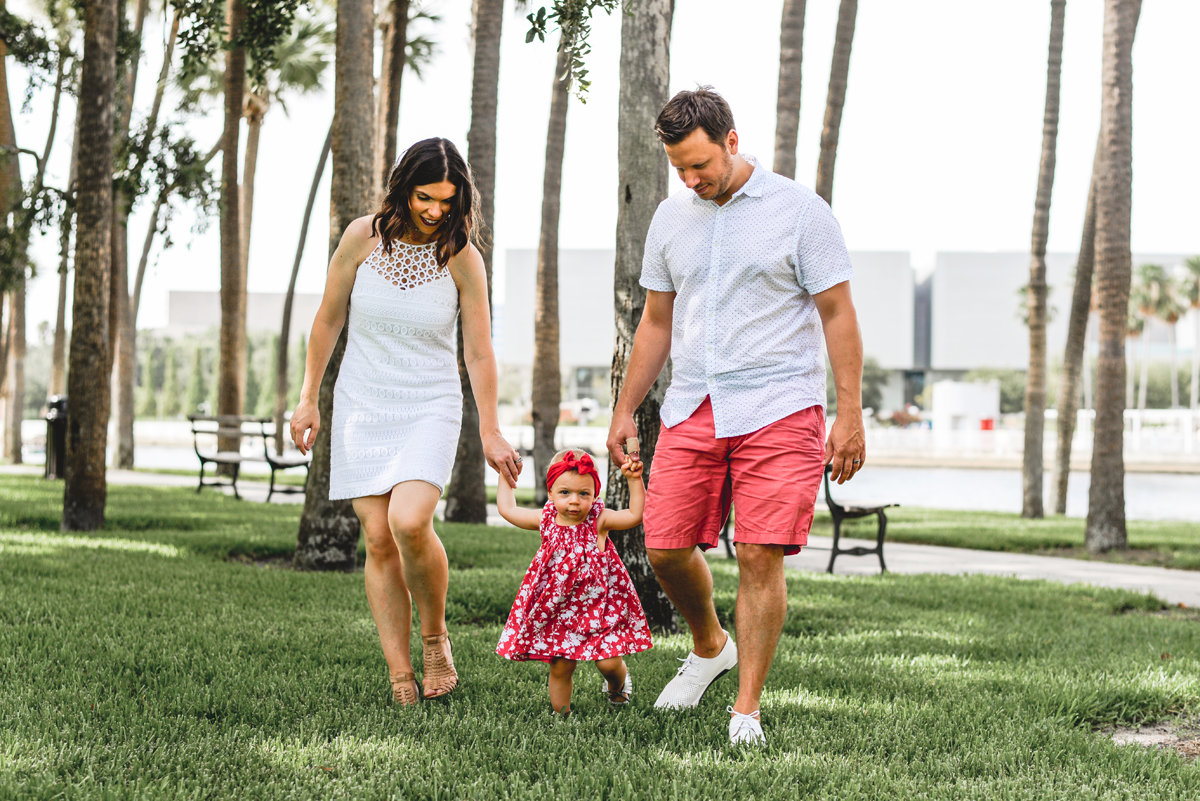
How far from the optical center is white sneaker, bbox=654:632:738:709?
3539 millimetres

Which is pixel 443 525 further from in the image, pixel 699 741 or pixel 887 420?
pixel 887 420

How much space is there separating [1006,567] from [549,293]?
22.7 ft

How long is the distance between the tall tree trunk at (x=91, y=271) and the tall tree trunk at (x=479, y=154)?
311cm

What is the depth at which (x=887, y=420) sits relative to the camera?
72562 millimetres

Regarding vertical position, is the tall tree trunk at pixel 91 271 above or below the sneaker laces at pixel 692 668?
above

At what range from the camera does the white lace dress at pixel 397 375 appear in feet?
11.5

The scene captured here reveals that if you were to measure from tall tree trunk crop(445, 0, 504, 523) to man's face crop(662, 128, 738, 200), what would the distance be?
6.38 metres

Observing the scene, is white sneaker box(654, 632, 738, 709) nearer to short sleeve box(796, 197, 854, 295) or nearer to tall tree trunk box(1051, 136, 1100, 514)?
short sleeve box(796, 197, 854, 295)

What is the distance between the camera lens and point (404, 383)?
3521 millimetres

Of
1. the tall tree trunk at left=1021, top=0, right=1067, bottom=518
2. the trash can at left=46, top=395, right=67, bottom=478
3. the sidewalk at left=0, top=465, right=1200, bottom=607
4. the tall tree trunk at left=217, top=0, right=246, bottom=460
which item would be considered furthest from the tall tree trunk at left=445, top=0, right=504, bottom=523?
the tall tree trunk at left=1021, top=0, right=1067, bottom=518

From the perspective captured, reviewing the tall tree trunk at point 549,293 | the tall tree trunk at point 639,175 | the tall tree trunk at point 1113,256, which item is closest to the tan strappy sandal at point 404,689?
the tall tree trunk at point 639,175

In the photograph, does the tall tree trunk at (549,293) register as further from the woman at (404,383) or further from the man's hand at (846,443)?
the man's hand at (846,443)

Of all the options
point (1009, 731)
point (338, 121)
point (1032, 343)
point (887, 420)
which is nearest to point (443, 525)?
point (338, 121)

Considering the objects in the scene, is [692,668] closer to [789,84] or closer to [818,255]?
[818,255]
